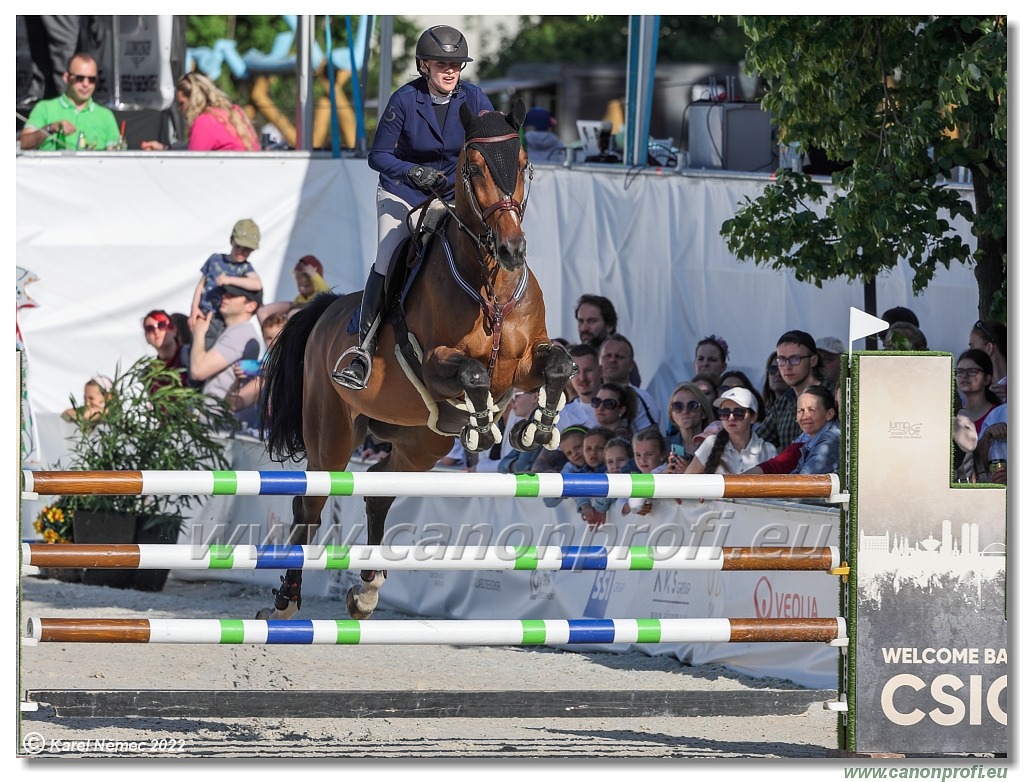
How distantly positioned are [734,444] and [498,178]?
9.20ft

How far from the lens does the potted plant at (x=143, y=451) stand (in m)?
10.6

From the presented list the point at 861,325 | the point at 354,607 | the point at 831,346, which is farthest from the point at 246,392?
the point at 861,325

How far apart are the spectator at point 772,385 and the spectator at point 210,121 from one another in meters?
6.21

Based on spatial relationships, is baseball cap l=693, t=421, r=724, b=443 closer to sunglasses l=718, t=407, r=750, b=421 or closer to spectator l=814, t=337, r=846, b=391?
sunglasses l=718, t=407, r=750, b=421

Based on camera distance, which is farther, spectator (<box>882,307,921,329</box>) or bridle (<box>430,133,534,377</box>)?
spectator (<box>882,307,921,329</box>)

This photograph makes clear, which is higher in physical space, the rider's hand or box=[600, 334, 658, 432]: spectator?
the rider's hand

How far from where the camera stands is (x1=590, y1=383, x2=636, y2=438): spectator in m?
9.16

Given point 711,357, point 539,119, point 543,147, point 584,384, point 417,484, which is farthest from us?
point 539,119

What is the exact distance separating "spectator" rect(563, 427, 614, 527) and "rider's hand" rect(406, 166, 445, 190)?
272 cm

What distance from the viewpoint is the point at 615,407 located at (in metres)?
9.17

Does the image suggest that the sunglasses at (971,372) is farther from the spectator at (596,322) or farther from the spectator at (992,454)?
the spectator at (596,322)

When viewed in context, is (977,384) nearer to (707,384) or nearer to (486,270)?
(707,384)

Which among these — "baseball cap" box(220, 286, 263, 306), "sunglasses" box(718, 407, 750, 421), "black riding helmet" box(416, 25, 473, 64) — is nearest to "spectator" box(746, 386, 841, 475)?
"sunglasses" box(718, 407, 750, 421)

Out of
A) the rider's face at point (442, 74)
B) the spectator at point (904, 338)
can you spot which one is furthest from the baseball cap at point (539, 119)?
the rider's face at point (442, 74)
